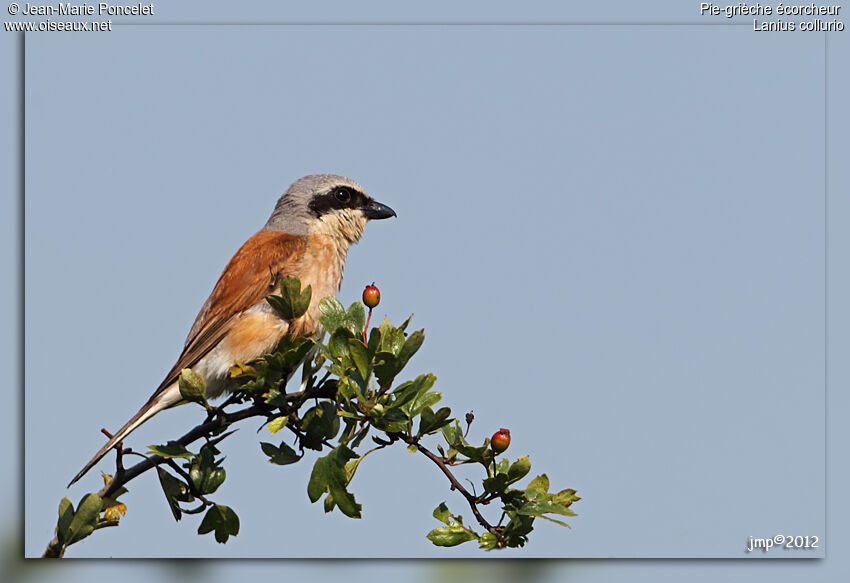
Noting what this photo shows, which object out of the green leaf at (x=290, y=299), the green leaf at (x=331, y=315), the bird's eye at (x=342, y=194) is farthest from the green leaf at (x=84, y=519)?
the bird's eye at (x=342, y=194)

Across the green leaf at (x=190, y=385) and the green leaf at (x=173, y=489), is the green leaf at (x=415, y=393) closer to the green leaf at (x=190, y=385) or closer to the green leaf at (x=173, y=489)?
the green leaf at (x=190, y=385)

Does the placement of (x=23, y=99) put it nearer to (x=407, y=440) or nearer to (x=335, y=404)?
(x=335, y=404)

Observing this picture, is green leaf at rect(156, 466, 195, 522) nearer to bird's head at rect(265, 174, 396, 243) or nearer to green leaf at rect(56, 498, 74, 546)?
green leaf at rect(56, 498, 74, 546)

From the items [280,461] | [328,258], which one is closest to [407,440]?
[280,461]

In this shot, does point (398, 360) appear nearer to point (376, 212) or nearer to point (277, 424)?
point (277, 424)

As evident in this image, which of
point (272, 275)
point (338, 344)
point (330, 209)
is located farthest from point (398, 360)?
point (330, 209)

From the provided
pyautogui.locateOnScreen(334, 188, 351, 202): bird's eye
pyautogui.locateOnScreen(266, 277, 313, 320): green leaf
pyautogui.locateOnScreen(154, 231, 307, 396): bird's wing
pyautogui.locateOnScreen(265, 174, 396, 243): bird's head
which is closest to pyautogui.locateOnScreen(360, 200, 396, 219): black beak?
pyautogui.locateOnScreen(265, 174, 396, 243): bird's head
